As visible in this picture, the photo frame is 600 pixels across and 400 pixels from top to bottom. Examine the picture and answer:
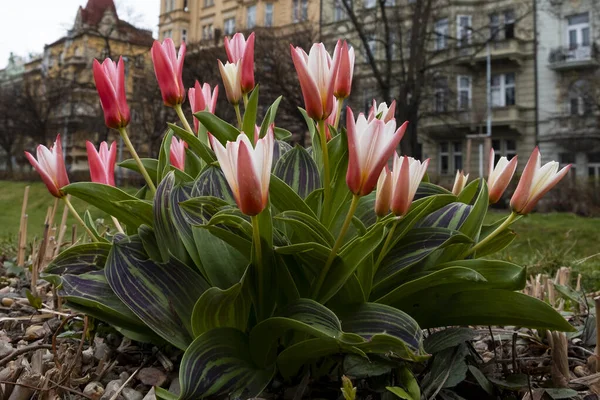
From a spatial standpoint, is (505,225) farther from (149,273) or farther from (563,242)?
(563,242)

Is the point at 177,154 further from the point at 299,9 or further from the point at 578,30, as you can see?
the point at 299,9

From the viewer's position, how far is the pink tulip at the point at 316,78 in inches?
39.2

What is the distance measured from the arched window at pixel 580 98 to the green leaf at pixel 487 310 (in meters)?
20.7

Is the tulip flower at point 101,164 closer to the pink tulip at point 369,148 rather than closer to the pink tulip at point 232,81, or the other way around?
the pink tulip at point 232,81

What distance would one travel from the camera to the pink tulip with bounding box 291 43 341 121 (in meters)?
0.99

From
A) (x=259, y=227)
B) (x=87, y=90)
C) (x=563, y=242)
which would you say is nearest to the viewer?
(x=259, y=227)

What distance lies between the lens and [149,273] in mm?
1045

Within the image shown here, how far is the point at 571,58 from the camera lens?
2178cm

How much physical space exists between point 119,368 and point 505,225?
826 mm

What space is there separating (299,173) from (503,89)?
24447 millimetres

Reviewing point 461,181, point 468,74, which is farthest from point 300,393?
point 468,74

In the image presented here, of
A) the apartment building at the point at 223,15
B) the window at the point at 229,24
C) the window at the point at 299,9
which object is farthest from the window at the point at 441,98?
the window at the point at 229,24

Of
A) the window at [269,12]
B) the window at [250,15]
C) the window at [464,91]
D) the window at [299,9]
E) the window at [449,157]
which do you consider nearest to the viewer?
the window at [464,91]

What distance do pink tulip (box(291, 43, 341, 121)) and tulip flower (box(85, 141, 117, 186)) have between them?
0.50 meters
